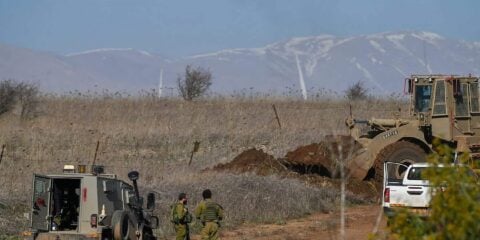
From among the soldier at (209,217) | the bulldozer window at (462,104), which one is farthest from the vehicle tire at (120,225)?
the bulldozer window at (462,104)

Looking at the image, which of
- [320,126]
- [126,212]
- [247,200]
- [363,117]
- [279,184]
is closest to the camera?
[126,212]

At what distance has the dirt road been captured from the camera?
63.3 ft

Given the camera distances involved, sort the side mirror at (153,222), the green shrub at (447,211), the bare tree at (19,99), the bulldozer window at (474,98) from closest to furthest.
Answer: the green shrub at (447,211)
the side mirror at (153,222)
the bulldozer window at (474,98)
the bare tree at (19,99)

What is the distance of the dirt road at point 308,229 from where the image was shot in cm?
1928

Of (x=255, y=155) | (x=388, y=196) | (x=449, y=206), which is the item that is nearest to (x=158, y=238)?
(x=388, y=196)

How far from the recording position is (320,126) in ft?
142

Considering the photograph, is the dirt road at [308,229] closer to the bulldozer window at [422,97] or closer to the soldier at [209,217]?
the soldier at [209,217]

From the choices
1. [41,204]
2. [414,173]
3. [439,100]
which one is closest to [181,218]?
[41,204]

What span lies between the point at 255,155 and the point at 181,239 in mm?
13056

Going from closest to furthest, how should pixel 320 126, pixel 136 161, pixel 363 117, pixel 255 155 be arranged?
pixel 255 155, pixel 136 161, pixel 320 126, pixel 363 117

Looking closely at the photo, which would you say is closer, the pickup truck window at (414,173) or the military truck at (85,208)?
the military truck at (85,208)

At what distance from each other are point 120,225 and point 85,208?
66 centimetres

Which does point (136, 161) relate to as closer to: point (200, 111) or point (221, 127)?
point (221, 127)

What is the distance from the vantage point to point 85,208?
1511cm
